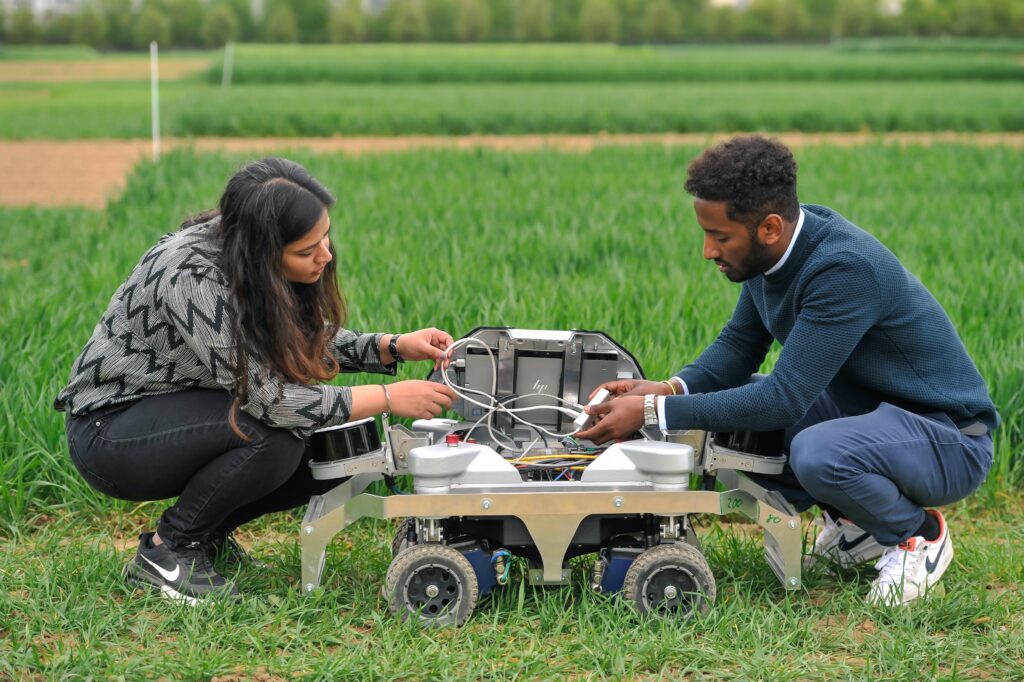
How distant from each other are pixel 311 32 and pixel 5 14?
2716cm

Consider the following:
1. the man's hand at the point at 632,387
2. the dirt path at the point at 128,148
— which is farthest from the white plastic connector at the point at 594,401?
the dirt path at the point at 128,148

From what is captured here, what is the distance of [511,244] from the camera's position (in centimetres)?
699

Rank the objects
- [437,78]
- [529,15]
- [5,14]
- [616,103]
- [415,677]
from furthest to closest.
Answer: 1. [529,15]
2. [5,14]
3. [437,78]
4. [616,103]
5. [415,677]

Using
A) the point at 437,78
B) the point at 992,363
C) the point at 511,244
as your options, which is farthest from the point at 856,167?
the point at 437,78

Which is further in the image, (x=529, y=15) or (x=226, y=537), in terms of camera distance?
(x=529, y=15)

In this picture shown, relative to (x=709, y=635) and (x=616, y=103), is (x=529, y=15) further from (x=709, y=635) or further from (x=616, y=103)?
(x=709, y=635)

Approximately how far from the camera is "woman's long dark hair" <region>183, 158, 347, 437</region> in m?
2.82

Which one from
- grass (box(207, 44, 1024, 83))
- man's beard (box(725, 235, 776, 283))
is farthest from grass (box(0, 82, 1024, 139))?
man's beard (box(725, 235, 776, 283))

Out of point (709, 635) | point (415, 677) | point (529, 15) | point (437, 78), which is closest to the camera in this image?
point (415, 677)

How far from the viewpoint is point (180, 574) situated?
3.01 metres

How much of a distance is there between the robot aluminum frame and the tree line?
9579cm

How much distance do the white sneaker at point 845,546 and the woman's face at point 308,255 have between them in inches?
65.8

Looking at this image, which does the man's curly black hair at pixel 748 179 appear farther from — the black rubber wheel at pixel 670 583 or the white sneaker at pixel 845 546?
the white sneaker at pixel 845 546

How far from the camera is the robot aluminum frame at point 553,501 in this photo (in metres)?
2.79
